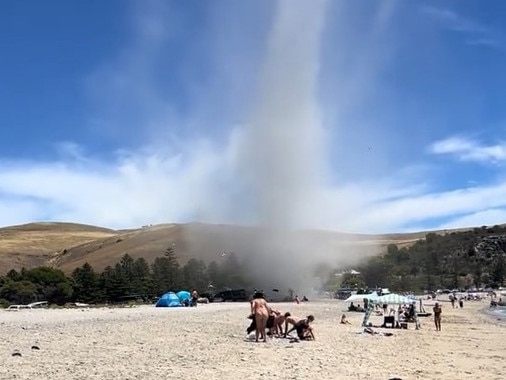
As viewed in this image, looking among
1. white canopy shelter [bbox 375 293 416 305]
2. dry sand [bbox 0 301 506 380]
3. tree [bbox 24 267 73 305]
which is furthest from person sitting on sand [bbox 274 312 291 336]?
tree [bbox 24 267 73 305]

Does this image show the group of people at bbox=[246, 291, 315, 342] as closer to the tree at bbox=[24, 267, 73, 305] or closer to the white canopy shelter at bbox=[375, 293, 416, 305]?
the white canopy shelter at bbox=[375, 293, 416, 305]

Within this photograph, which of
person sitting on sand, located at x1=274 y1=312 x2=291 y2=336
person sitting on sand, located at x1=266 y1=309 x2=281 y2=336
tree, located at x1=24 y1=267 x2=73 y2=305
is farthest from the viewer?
tree, located at x1=24 y1=267 x2=73 y2=305

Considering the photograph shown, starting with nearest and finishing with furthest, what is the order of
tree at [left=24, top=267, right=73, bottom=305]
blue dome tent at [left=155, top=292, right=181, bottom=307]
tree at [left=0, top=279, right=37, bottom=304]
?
blue dome tent at [left=155, top=292, right=181, bottom=307] → tree at [left=0, top=279, right=37, bottom=304] → tree at [left=24, top=267, right=73, bottom=305]

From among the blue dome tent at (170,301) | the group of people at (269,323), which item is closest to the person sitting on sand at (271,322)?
the group of people at (269,323)

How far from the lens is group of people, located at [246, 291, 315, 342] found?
2652 centimetres

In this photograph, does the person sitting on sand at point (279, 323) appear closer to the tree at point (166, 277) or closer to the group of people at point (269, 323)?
the group of people at point (269, 323)

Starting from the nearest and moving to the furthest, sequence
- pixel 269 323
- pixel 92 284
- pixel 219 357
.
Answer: pixel 219 357, pixel 269 323, pixel 92 284

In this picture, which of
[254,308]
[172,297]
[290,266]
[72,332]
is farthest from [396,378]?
[290,266]

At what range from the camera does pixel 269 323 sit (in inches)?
1113

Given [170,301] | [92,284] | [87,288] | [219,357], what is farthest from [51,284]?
[219,357]

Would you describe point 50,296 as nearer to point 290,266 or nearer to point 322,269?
point 290,266

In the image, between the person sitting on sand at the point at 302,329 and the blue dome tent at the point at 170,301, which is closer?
the person sitting on sand at the point at 302,329

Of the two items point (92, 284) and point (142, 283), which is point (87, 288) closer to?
point (92, 284)

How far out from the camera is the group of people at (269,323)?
2652 centimetres
